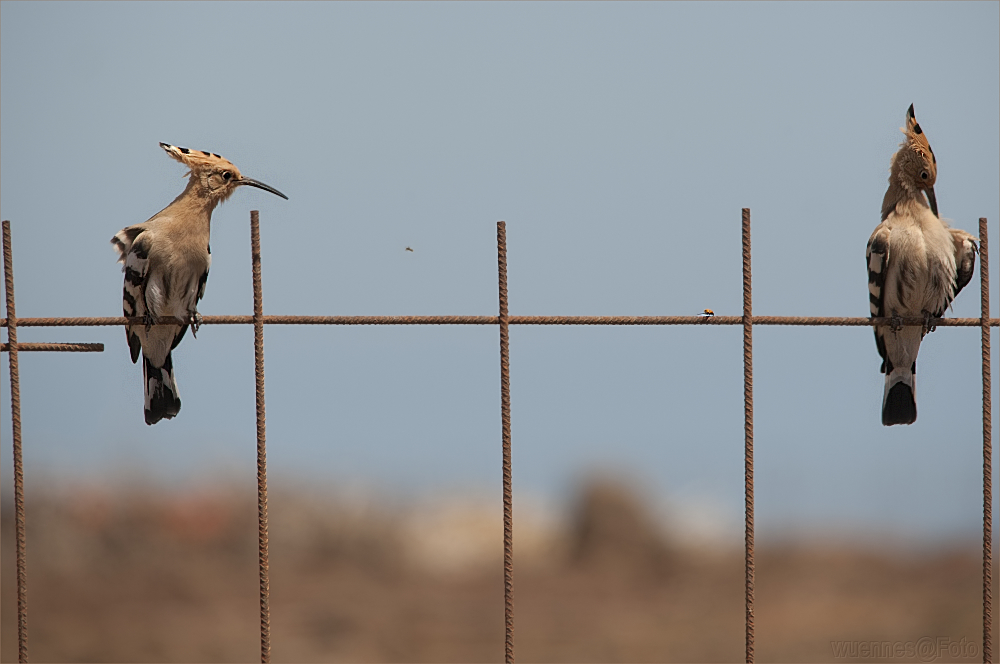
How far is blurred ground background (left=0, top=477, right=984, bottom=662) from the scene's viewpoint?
1625 centimetres

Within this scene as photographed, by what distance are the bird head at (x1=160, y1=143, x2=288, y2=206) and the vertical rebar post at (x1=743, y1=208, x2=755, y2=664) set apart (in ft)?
8.99

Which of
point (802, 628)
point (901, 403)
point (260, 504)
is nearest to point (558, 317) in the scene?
point (260, 504)

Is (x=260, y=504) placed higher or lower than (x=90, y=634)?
higher

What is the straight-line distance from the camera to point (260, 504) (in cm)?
385

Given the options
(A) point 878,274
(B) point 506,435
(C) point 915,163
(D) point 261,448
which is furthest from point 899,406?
(D) point 261,448

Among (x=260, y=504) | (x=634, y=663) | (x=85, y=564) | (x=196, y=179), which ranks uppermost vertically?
(x=196, y=179)

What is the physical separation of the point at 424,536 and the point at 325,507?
91.7 inches

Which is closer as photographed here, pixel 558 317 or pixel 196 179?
pixel 558 317

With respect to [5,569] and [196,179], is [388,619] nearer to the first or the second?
[5,569]

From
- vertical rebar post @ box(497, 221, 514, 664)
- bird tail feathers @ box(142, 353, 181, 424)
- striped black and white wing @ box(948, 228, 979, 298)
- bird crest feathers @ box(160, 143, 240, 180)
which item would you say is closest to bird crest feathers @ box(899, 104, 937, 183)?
striped black and white wing @ box(948, 228, 979, 298)

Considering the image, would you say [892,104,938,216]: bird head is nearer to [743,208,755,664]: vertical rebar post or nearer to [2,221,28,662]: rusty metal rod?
[743,208,755,664]: vertical rebar post

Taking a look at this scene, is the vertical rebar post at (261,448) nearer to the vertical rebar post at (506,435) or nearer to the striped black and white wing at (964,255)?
the vertical rebar post at (506,435)

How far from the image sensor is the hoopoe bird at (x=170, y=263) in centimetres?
537

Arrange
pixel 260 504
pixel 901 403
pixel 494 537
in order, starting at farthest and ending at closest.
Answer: pixel 494 537 → pixel 901 403 → pixel 260 504
